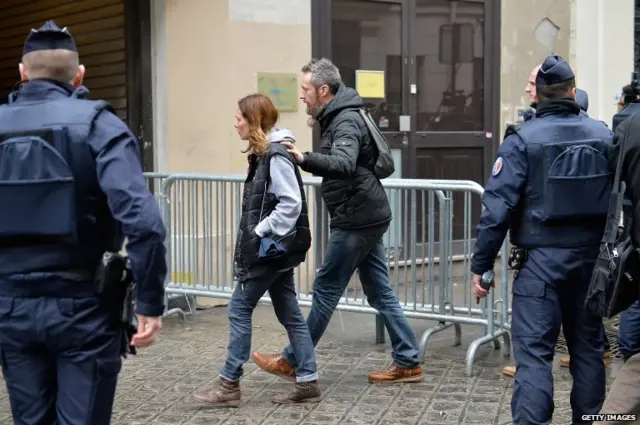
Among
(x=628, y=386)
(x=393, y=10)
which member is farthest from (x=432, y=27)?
(x=628, y=386)

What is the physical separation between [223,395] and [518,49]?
6.58 meters

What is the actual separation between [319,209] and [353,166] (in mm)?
2044

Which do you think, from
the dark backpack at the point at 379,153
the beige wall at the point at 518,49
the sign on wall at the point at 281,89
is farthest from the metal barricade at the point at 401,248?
the beige wall at the point at 518,49

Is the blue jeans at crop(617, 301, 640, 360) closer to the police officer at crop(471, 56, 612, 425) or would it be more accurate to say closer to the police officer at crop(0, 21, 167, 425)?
the police officer at crop(471, 56, 612, 425)

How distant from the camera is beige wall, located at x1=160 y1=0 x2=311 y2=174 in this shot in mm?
8164

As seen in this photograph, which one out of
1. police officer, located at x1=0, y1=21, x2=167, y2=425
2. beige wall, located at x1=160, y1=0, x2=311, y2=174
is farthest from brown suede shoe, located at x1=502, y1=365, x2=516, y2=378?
beige wall, located at x1=160, y1=0, x2=311, y2=174

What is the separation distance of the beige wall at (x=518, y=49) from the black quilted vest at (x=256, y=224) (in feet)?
18.8

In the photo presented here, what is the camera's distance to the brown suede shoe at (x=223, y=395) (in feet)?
17.7

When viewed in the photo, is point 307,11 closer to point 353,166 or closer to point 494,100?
point 494,100

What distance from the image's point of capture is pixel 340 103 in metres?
5.61

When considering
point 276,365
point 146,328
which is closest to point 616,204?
point 146,328

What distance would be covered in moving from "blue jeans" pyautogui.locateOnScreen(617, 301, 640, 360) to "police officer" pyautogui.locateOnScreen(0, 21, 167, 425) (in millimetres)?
3436

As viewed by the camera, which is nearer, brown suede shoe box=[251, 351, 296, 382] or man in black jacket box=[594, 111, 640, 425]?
man in black jacket box=[594, 111, 640, 425]

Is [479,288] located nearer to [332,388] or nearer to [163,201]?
[332,388]
